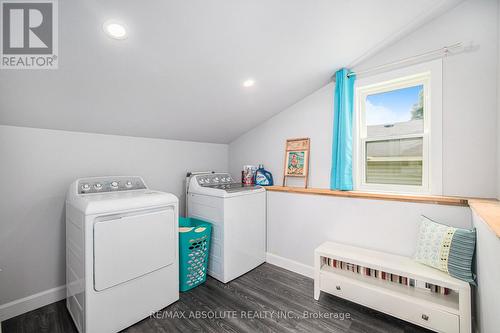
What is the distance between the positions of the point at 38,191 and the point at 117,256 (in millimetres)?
992

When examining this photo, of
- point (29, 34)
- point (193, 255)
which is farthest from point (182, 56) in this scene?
point (193, 255)

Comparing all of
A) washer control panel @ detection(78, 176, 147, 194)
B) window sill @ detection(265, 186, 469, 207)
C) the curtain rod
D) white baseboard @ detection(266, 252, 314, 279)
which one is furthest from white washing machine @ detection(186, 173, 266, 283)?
the curtain rod

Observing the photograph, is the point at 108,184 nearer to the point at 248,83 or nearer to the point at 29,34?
the point at 29,34

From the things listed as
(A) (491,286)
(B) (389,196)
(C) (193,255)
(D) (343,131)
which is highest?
(D) (343,131)

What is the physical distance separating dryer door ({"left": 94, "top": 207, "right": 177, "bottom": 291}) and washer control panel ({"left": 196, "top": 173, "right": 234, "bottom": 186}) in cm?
77

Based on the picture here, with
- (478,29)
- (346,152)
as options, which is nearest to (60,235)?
(346,152)

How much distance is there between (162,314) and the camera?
174 cm

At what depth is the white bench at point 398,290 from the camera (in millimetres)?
1400

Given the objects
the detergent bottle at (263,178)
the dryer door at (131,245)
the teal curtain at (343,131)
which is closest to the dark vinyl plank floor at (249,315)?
the dryer door at (131,245)

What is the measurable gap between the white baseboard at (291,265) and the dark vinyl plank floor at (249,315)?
0.79ft

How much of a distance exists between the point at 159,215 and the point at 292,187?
1549 mm

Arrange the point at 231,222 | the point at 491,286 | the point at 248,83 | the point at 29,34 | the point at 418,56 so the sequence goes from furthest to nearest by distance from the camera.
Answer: the point at 231,222 → the point at 248,83 → the point at 418,56 → the point at 29,34 → the point at 491,286

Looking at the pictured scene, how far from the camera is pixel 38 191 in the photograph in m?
1.78

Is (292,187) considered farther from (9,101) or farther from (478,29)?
(9,101)
